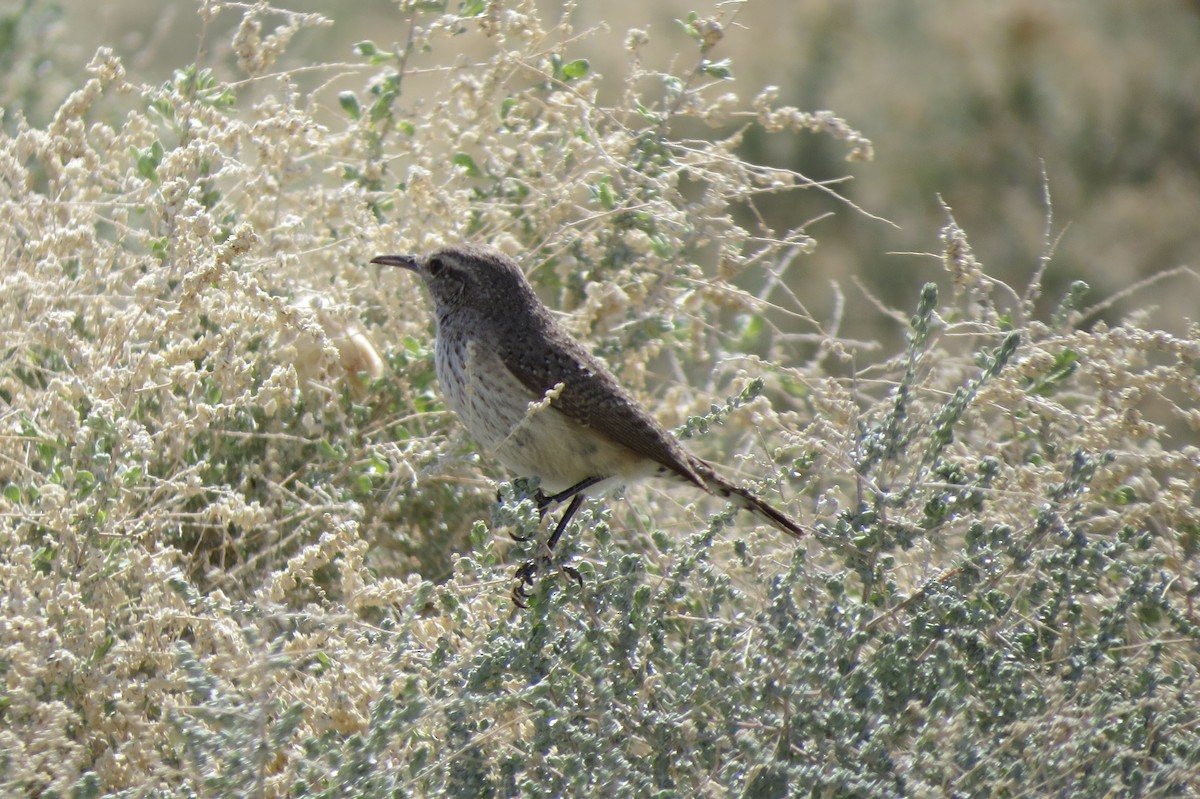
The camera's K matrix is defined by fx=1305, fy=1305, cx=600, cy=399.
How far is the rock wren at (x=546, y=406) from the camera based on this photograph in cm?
400

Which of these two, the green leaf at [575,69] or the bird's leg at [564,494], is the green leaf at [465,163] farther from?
the bird's leg at [564,494]

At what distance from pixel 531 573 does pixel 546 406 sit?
52 cm

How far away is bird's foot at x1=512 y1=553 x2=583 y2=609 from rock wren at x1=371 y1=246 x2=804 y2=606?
0.85 feet

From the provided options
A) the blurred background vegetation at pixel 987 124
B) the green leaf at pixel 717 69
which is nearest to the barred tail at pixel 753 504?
the green leaf at pixel 717 69

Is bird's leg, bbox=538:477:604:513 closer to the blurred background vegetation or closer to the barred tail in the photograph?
the barred tail

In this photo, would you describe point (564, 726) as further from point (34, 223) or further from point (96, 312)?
point (34, 223)

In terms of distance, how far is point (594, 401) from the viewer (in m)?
4.05

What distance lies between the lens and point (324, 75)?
1143cm

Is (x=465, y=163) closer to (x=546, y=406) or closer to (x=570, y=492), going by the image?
(x=546, y=406)

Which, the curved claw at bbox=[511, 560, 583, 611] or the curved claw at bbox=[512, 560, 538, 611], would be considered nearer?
the curved claw at bbox=[511, 560, 583, 611]

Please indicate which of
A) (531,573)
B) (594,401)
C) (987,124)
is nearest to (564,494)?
(594,401)

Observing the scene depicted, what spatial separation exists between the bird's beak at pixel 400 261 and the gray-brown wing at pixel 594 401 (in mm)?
492

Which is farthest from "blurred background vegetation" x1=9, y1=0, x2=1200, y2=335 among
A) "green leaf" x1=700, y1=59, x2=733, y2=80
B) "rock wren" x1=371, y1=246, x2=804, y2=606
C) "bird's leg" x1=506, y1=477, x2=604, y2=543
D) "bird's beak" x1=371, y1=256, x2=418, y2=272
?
"bird's leg" x1=506, y1=477, x2=604, y2=543

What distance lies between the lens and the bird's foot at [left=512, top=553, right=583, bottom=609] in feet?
11.2
